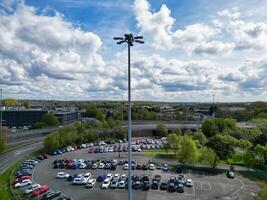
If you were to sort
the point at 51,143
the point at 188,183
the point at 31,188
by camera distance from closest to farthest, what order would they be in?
the point at 31,188 → the point at 188,183 → the point at 51,143

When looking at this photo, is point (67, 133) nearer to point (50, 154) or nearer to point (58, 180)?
point (50, 154)

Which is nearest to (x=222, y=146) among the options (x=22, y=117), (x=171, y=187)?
(x=171, y=187)

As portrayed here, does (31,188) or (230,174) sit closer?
(31,188)

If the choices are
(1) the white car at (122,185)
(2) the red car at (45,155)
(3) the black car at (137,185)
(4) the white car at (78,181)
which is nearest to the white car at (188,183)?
(3) the black car at (137,185)

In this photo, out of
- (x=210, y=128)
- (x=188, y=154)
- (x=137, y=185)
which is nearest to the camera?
(x=137, y=185)

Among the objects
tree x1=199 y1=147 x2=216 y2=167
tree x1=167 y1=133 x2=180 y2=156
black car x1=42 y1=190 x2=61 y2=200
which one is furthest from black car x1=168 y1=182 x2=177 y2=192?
tree x1=167 y1=133 x2=180 y2=156

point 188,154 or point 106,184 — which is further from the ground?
point 188,154

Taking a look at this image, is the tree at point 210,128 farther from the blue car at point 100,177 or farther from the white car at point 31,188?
the white car at point 31,188

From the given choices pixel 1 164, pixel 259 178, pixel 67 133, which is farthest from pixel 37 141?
pixel 259 178

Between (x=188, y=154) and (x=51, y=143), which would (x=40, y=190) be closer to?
(x=188, y=154)
